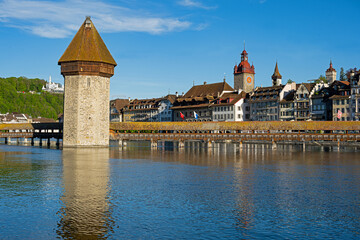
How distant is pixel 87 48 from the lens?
51.7 metres

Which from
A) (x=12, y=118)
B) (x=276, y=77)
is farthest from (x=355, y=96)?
(x=12, y=118)

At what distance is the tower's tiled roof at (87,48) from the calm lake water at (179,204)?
80.9ft

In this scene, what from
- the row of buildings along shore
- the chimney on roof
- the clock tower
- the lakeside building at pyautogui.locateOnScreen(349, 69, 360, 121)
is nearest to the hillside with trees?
the row of buildings along shore

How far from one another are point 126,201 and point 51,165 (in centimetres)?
1624

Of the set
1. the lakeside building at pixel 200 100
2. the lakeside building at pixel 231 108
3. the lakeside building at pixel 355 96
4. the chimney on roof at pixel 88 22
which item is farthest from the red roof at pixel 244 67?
the chimney on roof at pixel 88 22

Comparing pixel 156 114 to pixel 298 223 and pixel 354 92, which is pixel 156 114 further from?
pixel 298 223

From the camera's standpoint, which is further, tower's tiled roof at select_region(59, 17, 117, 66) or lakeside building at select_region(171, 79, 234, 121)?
lakeside building at select_region(171, 79, 234, 121)

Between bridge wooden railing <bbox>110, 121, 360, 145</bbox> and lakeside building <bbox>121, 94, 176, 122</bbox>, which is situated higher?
lakeside building <bbox>121, 94, 176, 122</bbox>

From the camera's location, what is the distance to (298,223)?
1445 cm

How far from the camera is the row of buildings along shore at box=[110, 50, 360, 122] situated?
6800 centimetres

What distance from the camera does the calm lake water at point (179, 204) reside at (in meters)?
13.5

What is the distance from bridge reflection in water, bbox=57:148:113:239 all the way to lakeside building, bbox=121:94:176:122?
7543 centimetres

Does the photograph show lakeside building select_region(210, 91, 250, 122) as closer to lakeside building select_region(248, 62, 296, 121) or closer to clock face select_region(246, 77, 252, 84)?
lakeside building select_region(248, 62, 296, 121)

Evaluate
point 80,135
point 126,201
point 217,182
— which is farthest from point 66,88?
point 126,201
